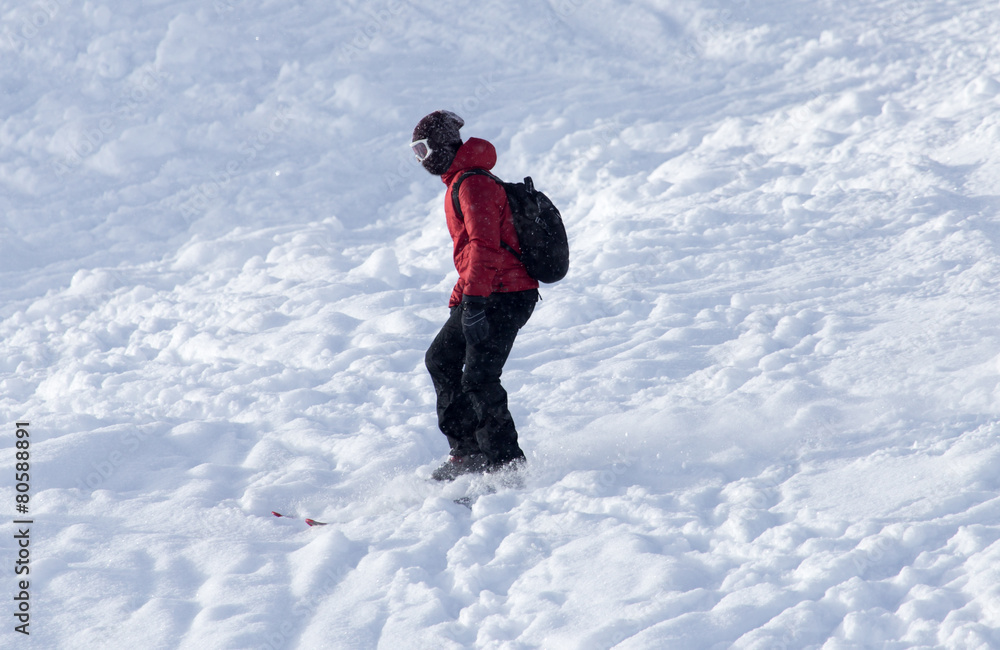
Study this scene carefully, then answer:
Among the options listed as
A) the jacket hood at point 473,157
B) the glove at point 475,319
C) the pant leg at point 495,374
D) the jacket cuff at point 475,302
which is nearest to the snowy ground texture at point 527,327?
the pant leg at point 495,374

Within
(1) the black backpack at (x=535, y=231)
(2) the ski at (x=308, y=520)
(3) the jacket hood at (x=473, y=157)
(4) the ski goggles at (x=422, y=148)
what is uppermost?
(4) the ski goggles at (x=422, y=148)

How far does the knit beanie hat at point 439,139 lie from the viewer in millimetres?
3988

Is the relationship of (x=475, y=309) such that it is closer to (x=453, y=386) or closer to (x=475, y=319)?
(x=475, y=319)

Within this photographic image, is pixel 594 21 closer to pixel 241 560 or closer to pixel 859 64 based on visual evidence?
pixel 859 64

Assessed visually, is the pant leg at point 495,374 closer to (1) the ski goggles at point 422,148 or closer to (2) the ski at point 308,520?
(1) the ski goggles at point 422,148

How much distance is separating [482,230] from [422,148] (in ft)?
1.72

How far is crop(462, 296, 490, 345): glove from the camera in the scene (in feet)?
12.9

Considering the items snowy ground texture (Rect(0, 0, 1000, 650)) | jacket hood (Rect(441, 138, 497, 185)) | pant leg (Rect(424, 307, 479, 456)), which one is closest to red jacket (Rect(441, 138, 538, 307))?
jacket hood (Rect(441, 138, 497, 185))

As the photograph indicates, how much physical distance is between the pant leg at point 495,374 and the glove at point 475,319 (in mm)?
123

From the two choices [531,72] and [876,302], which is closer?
[876,302]

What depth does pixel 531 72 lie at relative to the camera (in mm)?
12727

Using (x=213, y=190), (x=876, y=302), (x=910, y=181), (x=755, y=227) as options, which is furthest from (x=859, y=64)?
(x=213, y=190)

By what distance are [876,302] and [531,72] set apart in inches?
310

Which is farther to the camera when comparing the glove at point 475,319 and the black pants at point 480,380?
the black pants at point 480,380
